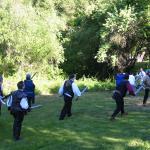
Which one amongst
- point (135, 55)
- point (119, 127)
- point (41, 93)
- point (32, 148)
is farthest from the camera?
point (135, 55)

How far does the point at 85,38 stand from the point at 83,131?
28.3 m

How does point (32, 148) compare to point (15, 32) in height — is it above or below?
below

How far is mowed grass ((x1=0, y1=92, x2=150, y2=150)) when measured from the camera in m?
13.1

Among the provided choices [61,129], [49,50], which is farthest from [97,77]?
[61,129]

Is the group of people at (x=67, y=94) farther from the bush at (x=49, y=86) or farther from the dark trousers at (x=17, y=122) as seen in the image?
the bush at (x=49, y=86)

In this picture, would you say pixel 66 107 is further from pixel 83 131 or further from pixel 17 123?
pixel 17 123

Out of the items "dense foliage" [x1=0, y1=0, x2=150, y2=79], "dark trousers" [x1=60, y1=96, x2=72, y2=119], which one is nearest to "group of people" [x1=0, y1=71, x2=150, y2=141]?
"dark trousers" [x1=60, y1=96, x2=72, y2=119]

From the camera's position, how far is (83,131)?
15188mm

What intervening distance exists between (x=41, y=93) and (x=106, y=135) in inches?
710

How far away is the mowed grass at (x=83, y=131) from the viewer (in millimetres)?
13139

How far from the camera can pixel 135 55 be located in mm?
40312

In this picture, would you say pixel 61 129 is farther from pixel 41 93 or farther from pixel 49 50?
pixel 49 50

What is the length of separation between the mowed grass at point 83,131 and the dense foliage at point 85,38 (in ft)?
55.2

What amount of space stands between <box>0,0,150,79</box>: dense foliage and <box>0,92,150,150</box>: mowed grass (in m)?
16.8
